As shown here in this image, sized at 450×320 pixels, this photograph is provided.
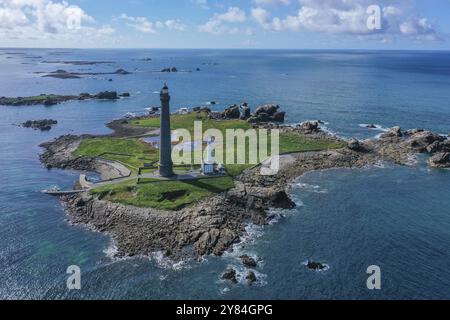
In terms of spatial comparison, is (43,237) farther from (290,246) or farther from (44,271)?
(290,246)

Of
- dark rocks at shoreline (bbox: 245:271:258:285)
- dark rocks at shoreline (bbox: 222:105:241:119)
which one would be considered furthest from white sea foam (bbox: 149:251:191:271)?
dark rocks at shoreline (bbox: 222:105:241:119)

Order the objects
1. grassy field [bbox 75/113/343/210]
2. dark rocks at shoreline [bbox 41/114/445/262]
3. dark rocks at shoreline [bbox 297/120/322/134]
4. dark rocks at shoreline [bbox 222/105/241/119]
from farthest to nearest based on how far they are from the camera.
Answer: dark rocks at shoreline [bbox 222/105/241/119] → dark rocks at shoreline [bbox 297/120/322/134] → grassy field [bbox 75/113/343/210] → dark rocks at shoreline [bbox 41/114/445/262]

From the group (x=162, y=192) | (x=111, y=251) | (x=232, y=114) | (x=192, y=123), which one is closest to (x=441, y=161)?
(x=162, y=192)

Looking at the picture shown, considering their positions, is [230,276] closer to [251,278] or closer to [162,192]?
[251,278]

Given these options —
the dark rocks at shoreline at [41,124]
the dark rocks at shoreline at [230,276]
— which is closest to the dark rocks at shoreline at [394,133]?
the dark rocks at shoreline at [230,276]

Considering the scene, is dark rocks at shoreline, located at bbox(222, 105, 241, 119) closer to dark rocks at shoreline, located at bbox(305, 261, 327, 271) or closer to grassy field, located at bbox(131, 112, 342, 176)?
grassy field, located at bbox(131, 112, 342, 176)

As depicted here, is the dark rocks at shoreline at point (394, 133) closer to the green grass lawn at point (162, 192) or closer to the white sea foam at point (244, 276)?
the green grass lawn at point (162, 192)
